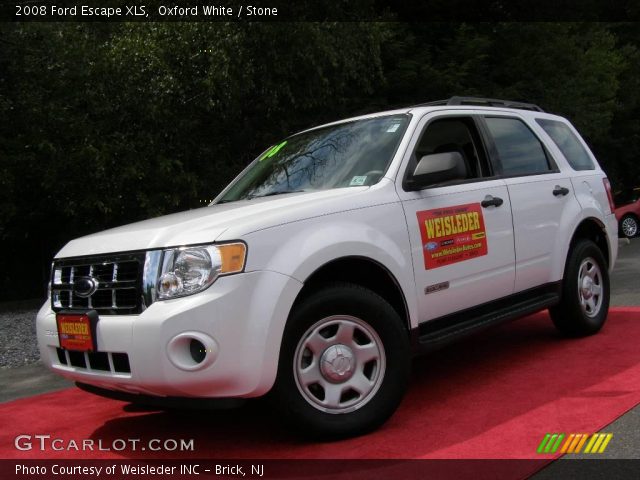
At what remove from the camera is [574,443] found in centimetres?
334

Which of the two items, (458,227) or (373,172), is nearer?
(373,172)

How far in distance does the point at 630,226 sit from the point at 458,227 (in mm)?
16940

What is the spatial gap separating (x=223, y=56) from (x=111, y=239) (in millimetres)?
6586

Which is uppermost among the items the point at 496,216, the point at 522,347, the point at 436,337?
the point at 496,216

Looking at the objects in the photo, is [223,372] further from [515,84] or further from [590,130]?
Result: [590,130]

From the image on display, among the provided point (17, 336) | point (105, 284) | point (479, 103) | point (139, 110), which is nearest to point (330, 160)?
point (479, 103)

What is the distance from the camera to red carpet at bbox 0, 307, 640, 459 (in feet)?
11.4

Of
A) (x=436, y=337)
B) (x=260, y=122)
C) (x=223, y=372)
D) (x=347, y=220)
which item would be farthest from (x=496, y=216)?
(x=260, y=122)

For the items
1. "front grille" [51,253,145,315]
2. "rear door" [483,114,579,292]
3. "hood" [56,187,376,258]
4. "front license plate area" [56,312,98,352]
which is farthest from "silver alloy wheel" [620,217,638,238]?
"front license plate area" [56,312,98,352]

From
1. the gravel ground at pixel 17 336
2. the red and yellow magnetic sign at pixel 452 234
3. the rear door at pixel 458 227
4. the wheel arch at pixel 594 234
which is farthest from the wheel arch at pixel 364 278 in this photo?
the gravel ground at pixel 17 336

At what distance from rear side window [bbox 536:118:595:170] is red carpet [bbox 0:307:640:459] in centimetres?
152

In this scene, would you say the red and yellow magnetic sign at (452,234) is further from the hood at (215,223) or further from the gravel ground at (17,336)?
the gravel ground at (17,336)

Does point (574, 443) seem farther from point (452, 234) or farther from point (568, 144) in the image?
point (568, 144)

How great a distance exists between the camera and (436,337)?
13.1ft
